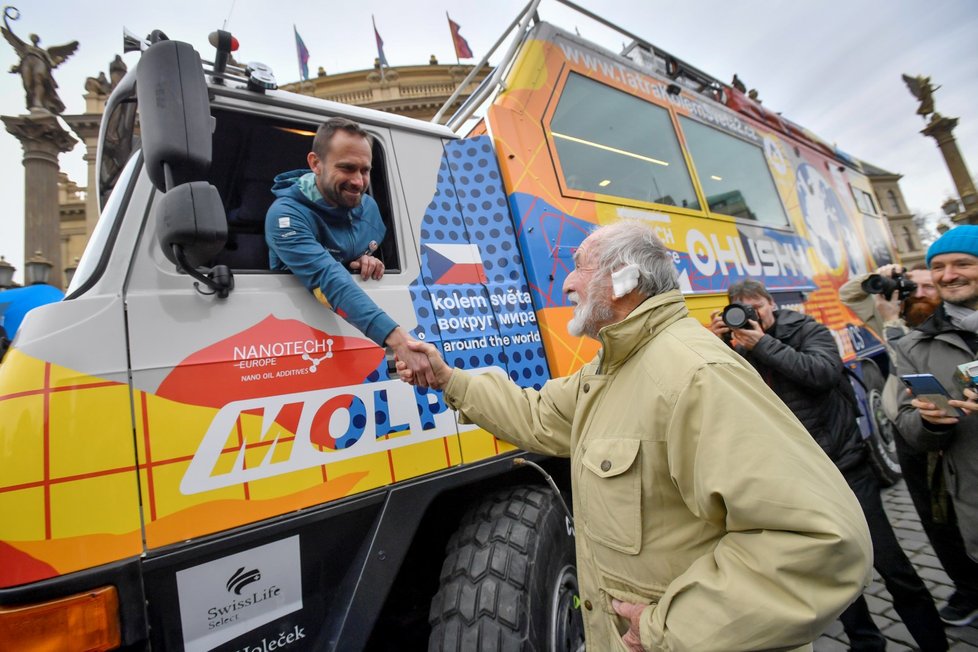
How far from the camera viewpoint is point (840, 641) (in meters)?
2.63

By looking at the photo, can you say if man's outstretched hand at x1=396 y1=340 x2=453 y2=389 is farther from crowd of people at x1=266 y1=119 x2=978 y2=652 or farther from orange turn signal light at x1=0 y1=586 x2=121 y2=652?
orange turn signal light at x1=0 y1=586 x2=121 y2=652

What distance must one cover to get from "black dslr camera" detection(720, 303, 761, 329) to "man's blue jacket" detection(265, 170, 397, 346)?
184cm

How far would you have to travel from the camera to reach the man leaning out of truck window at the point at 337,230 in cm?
165

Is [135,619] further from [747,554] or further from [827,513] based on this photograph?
[827,513]

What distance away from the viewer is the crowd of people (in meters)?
0.90

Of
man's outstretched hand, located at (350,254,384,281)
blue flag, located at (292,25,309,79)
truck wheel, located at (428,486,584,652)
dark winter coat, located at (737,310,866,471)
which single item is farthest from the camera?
blue flag, located at (292,25,309,79)

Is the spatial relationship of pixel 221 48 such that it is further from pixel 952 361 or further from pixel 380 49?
pixel 380 49

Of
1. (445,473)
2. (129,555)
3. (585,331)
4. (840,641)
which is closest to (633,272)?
(585,331)

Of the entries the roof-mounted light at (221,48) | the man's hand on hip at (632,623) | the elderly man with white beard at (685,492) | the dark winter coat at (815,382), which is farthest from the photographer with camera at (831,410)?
the roof-mounted light at (221,48)

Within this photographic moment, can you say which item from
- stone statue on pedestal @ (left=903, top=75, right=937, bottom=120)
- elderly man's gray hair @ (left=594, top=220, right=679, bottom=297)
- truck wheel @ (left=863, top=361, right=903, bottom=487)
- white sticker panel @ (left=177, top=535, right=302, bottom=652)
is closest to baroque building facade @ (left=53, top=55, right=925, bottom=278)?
stone statue on pedestal @ (left=903, top=75, right=937, bottom=120)

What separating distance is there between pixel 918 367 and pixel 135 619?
323 centimetres

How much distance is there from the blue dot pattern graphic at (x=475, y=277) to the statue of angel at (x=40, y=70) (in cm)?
1392

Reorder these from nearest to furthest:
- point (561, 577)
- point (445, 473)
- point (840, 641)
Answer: point (445, 473), point (561, 577), point (840, 641)

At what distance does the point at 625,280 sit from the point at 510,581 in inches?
46.5
